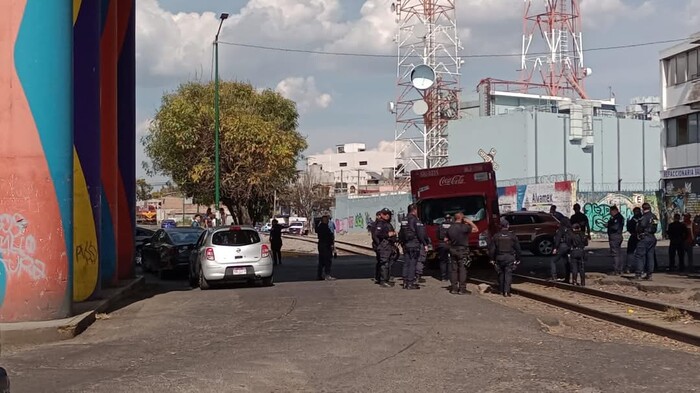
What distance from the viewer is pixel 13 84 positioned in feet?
37.5

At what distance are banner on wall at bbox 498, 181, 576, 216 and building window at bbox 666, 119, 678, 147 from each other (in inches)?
217

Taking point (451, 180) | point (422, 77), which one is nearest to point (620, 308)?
point (451, 180)

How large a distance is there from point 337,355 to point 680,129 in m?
36.4

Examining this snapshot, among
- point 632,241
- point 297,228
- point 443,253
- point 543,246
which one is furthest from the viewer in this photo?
point 297,228

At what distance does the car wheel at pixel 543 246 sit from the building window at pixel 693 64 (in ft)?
52.8

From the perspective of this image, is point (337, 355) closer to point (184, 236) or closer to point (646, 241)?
point (646, 241)

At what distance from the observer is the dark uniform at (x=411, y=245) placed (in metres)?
17.4

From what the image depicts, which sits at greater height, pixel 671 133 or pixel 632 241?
pixel 671 133

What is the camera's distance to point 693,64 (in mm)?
39656

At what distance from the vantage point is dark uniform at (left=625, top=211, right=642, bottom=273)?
1877 centimetres

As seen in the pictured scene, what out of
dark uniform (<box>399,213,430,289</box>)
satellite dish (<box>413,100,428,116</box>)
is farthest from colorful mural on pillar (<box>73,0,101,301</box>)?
satellite dish (<box>413,100,428,116</box>)

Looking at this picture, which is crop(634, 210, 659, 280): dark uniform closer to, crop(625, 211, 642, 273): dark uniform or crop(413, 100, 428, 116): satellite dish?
crop(625, 211, 642, 273): dark uniform

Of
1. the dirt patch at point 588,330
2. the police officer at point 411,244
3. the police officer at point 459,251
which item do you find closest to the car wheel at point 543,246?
the police officer at point 411,244

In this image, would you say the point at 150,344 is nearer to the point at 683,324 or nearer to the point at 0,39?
the point at 0,39
